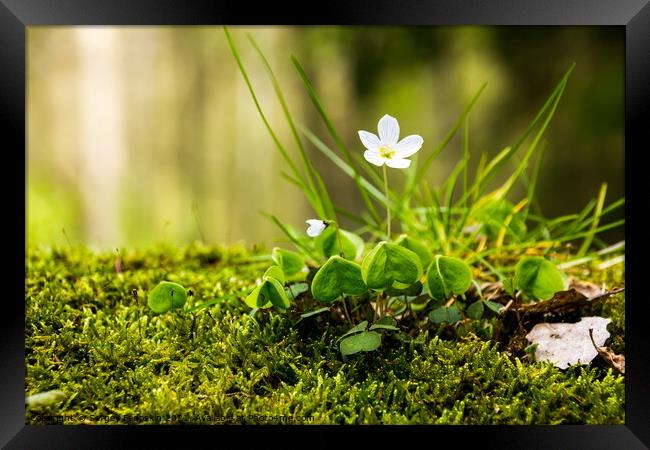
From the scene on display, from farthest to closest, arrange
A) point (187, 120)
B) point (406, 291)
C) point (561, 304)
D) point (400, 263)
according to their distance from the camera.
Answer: point (187, 120) → point (561, 304) → point (406, 291) → point (400, 263)

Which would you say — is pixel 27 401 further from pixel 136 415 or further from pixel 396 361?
pixel 396 361

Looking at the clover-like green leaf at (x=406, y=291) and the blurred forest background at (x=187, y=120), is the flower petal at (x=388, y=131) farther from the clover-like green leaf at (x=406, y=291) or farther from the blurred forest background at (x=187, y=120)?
the blurred forest background at (x=187, y=120)

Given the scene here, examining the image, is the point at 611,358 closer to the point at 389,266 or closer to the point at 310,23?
the point at 389,266

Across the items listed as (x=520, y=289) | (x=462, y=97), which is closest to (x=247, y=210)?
(x=462, y=97)

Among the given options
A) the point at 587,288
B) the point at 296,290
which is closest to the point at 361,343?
the point at 296,290

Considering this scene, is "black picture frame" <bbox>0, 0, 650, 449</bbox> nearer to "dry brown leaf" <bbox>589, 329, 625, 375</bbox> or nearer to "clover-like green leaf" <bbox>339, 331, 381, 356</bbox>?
"dry brown leaf" <bbox>589, 329, 625, 375</bbox>

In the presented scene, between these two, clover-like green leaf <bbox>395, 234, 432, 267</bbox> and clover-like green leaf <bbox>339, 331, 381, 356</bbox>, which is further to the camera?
clover-like green leaf <bbox>395, 234, 432, 267</bbox>

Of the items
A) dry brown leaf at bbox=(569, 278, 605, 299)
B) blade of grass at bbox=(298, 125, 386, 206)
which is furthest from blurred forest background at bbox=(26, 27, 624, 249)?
dry brown leaf at bbox=(569, 278, 605, 299)
